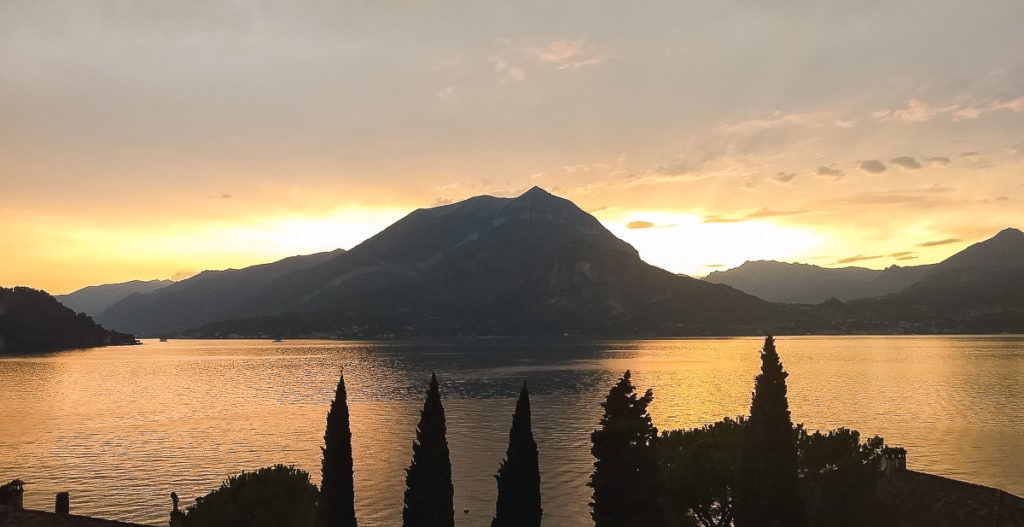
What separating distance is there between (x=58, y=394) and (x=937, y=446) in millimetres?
180201

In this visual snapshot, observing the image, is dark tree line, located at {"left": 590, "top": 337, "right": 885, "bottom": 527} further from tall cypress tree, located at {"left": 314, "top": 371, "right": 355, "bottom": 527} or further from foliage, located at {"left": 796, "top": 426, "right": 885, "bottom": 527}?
tall cypress tree, located at {"left": 314, "top": 371, "right": 355, "bottom": 527}

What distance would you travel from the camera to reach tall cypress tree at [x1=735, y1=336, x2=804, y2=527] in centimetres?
3325

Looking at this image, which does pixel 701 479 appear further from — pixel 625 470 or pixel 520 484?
pixel 520 484

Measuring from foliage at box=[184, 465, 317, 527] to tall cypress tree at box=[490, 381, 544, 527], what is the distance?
1268cm

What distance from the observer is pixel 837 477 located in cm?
3812

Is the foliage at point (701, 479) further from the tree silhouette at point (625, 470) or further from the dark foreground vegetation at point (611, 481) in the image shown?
the tree silhouette at point (625, 470)

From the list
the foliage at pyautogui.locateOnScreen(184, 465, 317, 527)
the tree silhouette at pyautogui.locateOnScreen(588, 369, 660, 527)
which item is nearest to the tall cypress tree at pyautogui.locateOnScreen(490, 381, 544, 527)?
the tree silhouette at pyautogui.locateOnScreen(588, 369, 660, 527)

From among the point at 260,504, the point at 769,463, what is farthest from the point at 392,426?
the point at 769,463

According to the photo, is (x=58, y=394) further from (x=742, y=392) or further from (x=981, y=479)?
(x=981, y=479)

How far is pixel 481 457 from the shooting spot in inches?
3410

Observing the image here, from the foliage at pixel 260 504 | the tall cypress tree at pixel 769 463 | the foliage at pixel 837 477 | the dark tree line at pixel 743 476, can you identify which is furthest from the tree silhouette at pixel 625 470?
the foliage at pixel 260 504

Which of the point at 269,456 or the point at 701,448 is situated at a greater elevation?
the point at 701,448

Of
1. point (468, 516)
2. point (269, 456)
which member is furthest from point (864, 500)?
point (269, 456)

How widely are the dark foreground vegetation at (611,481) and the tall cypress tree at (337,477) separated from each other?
0.05 meters
